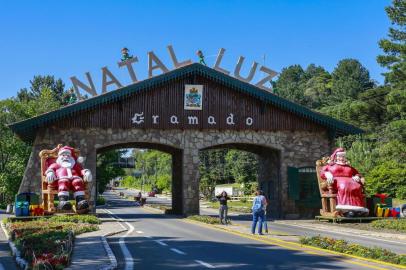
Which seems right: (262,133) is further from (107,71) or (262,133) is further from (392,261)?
(392,261)

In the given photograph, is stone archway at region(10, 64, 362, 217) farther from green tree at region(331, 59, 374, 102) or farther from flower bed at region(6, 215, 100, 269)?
green tree at region(331, 59, 374, 102)

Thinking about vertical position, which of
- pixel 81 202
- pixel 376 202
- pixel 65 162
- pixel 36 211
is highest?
pixel 65 162

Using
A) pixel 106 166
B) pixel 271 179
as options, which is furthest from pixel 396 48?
pixel 106 166

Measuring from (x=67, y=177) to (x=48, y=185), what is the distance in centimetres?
115

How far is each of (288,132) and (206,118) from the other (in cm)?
530

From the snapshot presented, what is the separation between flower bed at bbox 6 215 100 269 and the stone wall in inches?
245

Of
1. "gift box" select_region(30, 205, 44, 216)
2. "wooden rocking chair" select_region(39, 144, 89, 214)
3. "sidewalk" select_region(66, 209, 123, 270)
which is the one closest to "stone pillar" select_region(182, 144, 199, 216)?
"wooden rocking chair" select_region(39, 144, 89, 214)

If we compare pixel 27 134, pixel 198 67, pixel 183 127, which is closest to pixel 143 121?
pixel 183 127

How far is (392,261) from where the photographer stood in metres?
11.9

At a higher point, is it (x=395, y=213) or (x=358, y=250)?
(x=395, y=213)

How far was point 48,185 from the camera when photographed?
2747 centimetres

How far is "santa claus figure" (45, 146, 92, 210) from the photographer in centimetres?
2711

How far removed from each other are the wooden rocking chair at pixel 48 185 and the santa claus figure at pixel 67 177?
351 millimetres

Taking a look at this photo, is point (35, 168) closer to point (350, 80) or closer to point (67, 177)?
point (67, 177)
